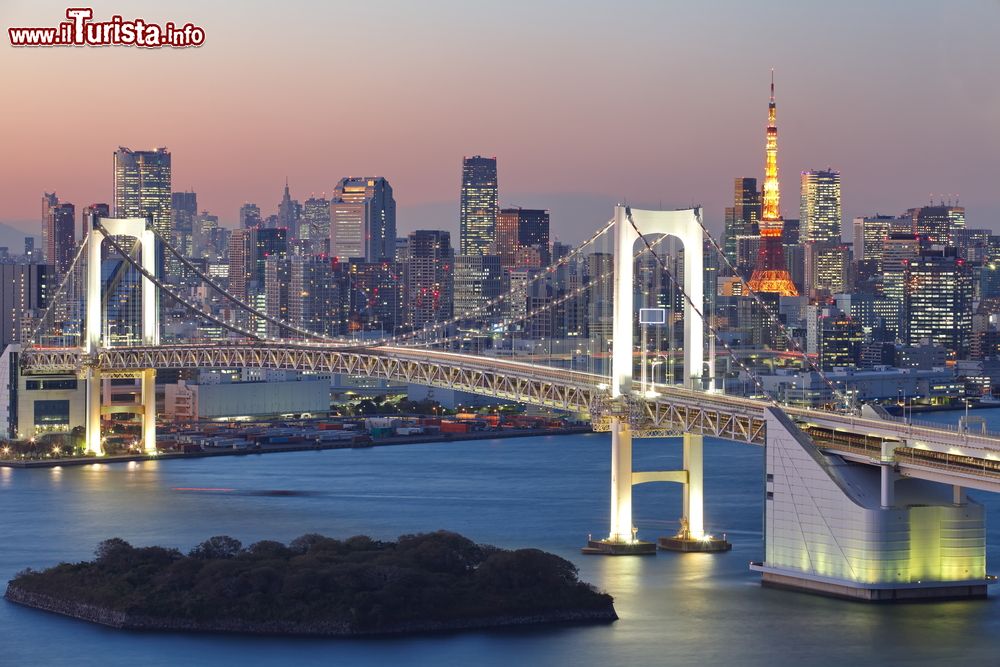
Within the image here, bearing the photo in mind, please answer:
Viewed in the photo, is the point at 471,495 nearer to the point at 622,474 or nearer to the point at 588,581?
the point at 622,474

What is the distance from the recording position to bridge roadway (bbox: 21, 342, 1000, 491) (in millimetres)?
18844

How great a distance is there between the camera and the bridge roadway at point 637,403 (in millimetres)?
18844

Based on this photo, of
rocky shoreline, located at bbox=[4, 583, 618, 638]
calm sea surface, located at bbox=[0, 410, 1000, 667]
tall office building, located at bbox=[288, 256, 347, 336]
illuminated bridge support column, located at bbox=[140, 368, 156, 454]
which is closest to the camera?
calm sea surface, located at bbox=[0, 410, 1000, 667]

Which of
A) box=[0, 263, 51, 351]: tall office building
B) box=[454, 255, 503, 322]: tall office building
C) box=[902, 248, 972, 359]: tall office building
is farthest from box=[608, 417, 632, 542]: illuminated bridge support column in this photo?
box=[902, 248, 972, 359]: tall office building

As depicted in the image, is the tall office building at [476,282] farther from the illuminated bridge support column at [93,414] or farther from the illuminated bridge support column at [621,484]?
the illuminated bridge support column at [621,484]

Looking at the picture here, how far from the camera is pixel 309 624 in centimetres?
1856

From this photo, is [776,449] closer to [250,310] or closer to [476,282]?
[250,310]

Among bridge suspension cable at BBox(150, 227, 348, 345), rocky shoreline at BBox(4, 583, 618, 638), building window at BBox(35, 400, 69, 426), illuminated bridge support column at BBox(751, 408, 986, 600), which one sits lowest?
rocky shoreline at BBox(4, 583, 618, 638)

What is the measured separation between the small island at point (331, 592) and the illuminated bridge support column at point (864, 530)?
5.64 ft

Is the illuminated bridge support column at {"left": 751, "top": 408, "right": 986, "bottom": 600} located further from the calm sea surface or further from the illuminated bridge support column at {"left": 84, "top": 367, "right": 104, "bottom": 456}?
the illuminated bridge support column at {"left": 84, "top": 367, "right": 104, "bottom": 456}

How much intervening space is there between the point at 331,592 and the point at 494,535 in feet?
17.5

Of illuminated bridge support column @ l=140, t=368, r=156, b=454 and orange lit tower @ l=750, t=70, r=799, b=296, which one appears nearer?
illuminated bridge support column @ l=140, t=368, r=156, b=454

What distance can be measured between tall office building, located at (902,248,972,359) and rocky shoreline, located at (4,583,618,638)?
53.3m

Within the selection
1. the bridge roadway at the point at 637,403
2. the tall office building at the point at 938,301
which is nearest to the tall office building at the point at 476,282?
the tall office building at the point at 938,301
